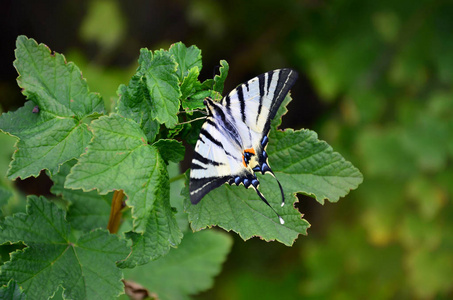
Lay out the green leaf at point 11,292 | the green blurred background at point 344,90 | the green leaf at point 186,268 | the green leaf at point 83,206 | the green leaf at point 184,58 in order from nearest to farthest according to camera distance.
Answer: the green leaf at point 11,292
the green leaf at point 184,58
the green leaf at point 83,206
the green leaf at point 186,268
the green blurred background at point 344,90

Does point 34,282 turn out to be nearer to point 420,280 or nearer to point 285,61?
point 420,280

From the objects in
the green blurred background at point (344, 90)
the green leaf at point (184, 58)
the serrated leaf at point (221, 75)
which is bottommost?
the green blurred background at point (344, 90)

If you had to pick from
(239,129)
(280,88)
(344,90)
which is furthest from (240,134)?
(344,90)

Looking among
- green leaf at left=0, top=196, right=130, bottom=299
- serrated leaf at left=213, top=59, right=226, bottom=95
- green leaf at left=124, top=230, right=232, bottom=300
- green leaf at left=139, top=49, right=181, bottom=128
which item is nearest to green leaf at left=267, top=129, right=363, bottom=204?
serrated leaf at left=213, top=59, right=226, bottom=95

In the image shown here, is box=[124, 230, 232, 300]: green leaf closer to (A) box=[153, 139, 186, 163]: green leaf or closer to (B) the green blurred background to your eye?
(A) box=[153, 139, 186, 163]: green leaf

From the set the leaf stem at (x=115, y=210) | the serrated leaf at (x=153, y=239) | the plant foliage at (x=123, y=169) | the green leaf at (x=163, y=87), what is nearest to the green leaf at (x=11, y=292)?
the plant foliage at (x=123, y=169)

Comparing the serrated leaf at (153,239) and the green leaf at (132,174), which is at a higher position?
the green leaf at (132,174)

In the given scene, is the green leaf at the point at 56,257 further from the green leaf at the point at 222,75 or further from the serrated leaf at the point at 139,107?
the green leaf at the point at 222,75
